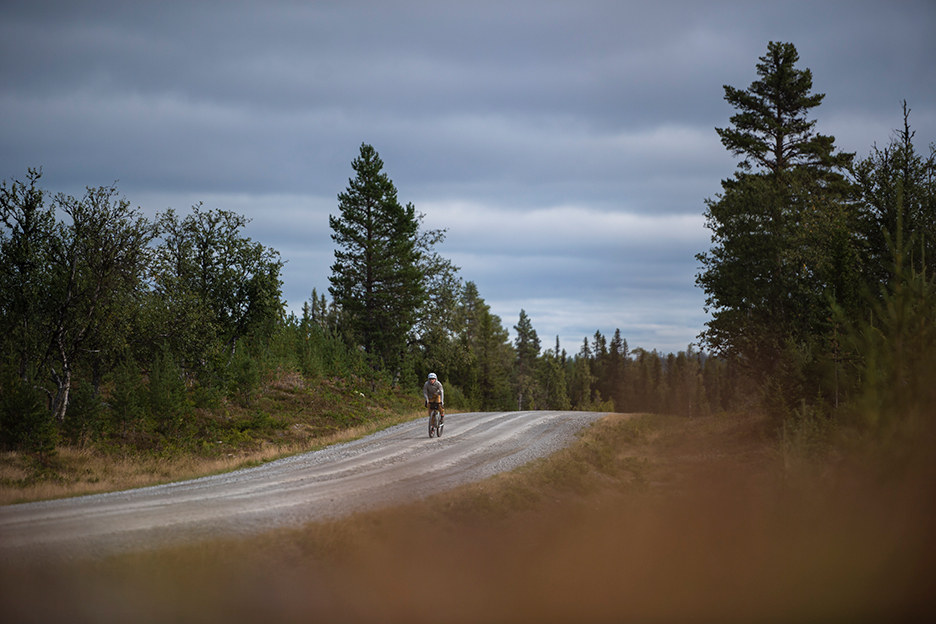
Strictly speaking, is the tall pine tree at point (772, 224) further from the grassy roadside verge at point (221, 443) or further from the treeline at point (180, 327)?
the grassy roadside verge at point (221, 443)

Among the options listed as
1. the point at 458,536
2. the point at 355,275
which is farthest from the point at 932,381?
the point at 355,275

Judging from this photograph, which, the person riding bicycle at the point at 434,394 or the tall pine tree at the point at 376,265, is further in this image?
the tall pine tree at the point at 376,265

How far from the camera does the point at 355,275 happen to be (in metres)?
38.5

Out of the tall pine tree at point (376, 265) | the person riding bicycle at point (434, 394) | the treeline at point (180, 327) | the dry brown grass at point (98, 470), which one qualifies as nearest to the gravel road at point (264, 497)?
the dry brown grass at point (98, 470)

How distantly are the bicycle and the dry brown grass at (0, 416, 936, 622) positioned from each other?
37.0ft

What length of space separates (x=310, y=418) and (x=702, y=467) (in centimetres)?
2006

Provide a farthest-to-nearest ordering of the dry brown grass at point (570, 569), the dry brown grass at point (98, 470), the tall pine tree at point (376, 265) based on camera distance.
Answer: the tall pine tree at point (376, 265) → the dry brown grass at point (98, 470) → the dry brown grass at point (570, 569)

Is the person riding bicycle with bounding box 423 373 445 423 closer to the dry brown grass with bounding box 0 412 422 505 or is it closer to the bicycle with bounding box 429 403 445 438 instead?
the bicycle with bounding box 429 403 445 438

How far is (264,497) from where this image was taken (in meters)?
11.7

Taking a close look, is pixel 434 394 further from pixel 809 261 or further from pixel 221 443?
pixel 809 261

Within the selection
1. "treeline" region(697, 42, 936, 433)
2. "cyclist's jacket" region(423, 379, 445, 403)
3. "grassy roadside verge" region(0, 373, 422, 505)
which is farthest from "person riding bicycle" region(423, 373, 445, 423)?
"treeline" region(697, 42, 936, 433)

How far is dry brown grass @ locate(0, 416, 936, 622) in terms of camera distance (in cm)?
690

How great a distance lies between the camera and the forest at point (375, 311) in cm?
1505

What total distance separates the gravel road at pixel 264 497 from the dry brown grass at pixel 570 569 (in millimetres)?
822
